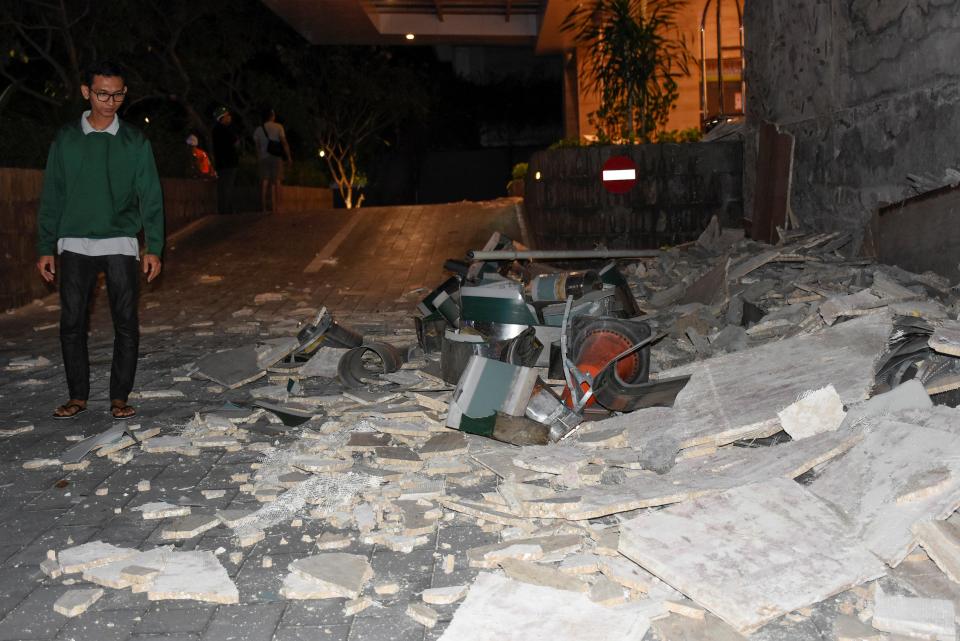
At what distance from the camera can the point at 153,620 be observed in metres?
2.99

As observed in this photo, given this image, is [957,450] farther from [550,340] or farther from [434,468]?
[550,340]

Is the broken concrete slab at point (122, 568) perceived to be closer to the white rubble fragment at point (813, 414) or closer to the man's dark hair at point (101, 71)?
the white rubble fragment at point (813, 414)

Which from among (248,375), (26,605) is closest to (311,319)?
(248,375)

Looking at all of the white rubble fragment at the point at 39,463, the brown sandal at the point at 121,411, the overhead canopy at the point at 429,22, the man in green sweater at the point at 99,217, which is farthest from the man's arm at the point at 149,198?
the overhead canopy at the point at 429,22

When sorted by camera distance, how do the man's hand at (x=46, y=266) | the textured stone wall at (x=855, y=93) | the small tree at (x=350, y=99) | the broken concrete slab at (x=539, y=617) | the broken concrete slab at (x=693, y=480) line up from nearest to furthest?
the broken concrete slab at (x=539, y=617)
the broken concrete slab at (x=693, y=480)
the man's hand at (x=46, y=266)
the textured stone wall at (x=855, y=93)
the small tree at (x=350, y=99)

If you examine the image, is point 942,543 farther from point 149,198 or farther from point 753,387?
point 149,198

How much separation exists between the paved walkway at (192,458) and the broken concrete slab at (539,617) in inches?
5.0

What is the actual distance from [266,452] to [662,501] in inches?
84.4

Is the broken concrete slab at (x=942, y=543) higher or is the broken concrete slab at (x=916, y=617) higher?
the broken concrete slab at (x=942, y=543)

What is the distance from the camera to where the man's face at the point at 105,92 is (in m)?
5.15

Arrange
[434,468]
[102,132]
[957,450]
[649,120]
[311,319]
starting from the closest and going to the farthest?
[957,450]
[434,468]
[102,132]
[311,319]
[649,120]

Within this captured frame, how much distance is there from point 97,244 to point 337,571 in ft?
9.84

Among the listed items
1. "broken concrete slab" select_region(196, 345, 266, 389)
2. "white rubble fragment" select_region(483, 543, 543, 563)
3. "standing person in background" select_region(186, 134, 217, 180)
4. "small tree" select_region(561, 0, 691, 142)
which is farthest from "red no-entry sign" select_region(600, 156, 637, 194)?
"standing person in background" select_region(186, 134, 217, 180)

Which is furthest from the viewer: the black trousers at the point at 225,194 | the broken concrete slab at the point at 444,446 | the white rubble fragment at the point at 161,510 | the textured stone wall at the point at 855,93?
the black trousers at the point at 225,194
